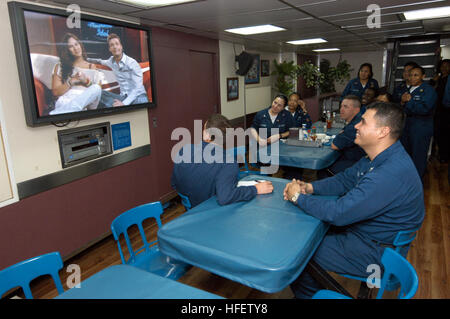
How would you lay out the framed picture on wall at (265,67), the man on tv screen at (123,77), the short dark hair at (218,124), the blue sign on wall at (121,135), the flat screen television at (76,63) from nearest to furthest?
the short dark hair at (218,124) → the flat screen television at (76,63) → the man on tv screen at (123,77) → the blue sign on wall at (121,135) → the framed picture on wall at (265,67)

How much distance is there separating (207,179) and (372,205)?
1135 mm

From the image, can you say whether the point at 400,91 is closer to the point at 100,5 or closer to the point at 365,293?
the point at 365,293

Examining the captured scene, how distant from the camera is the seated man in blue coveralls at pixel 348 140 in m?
3.48

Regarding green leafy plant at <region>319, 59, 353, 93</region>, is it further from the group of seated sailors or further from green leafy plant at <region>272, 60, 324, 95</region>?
the group of seated sailors

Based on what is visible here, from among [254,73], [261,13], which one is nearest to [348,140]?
[261,13]

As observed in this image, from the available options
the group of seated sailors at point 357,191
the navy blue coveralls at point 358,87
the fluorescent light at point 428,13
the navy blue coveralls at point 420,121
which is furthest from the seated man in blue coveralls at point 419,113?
the group of seated sailors at point 357,191

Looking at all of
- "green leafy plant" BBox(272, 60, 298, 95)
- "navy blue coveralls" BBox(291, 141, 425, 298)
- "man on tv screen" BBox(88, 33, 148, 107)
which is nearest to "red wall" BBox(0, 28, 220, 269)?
"man on tv screen" BBox(88, 33, 148, 107)

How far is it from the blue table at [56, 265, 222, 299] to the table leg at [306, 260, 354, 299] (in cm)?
92

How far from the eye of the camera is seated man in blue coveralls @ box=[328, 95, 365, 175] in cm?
348

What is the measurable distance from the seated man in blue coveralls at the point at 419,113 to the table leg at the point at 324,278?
3514 millimetres

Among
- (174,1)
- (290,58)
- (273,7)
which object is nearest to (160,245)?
(174,1)

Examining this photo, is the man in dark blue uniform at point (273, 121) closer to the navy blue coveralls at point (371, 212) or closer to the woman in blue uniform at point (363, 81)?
the woman in blue uniform at point (363, 81)

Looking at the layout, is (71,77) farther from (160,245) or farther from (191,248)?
(191,248)

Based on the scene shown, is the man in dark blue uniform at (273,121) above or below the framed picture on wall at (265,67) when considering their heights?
below
